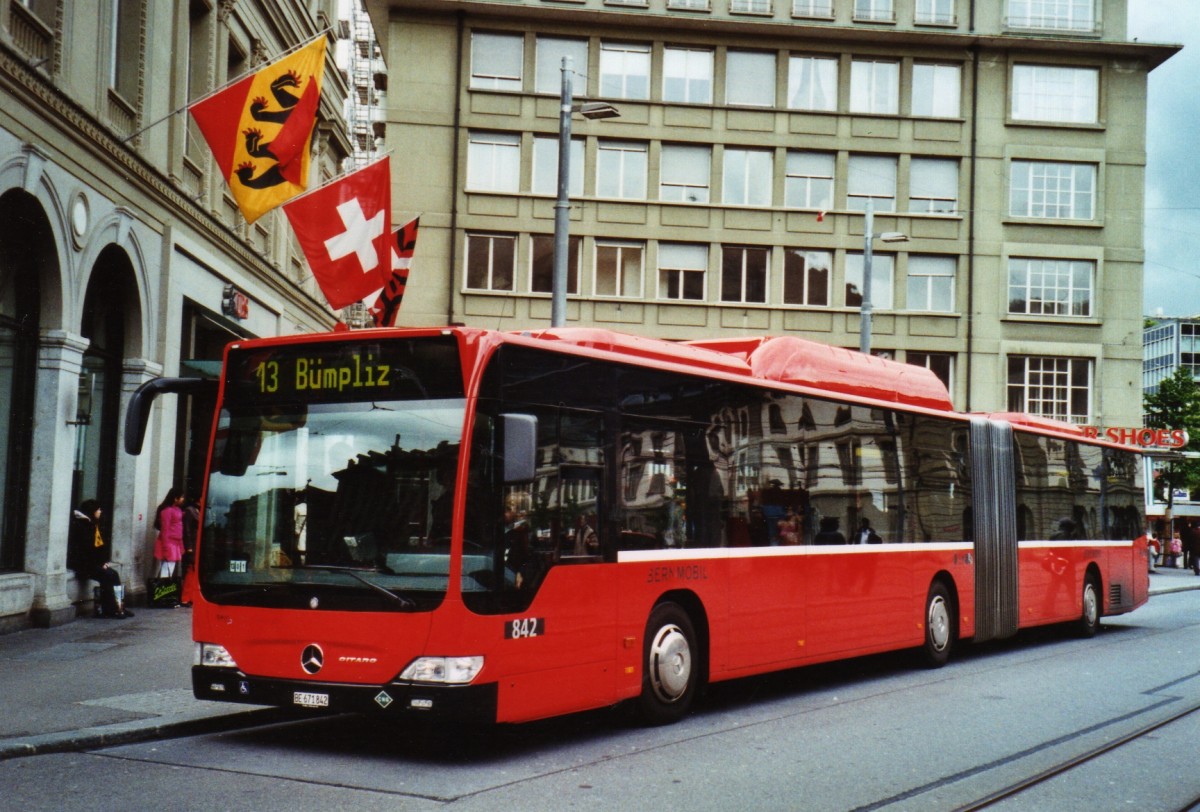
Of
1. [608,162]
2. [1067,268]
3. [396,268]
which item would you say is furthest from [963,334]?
[396,268]

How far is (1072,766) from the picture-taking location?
29.5 feet

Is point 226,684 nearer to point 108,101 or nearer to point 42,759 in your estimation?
point 42,759

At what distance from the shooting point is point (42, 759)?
855 centimetres

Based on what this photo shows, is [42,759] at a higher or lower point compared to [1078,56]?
lower

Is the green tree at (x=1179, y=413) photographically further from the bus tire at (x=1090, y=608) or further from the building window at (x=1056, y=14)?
the bus tire at (x=1090, y=608)

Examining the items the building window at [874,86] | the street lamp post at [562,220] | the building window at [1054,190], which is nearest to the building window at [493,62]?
the building window at [874,86]

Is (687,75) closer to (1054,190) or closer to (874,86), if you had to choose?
(874,86)

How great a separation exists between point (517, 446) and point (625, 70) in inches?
1373

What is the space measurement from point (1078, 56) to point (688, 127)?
12875 millimetres

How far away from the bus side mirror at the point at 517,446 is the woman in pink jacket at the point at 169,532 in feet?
37.6

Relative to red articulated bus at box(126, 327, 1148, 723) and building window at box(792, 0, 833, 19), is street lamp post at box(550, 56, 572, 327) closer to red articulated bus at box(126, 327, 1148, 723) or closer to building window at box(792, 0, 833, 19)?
red articulated bus at box(126, 327, 1148, 723)

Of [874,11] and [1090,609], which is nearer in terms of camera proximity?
[1090,609]

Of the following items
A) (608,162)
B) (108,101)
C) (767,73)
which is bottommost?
(108,101)

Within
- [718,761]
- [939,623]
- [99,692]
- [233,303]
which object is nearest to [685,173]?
[233,303]
